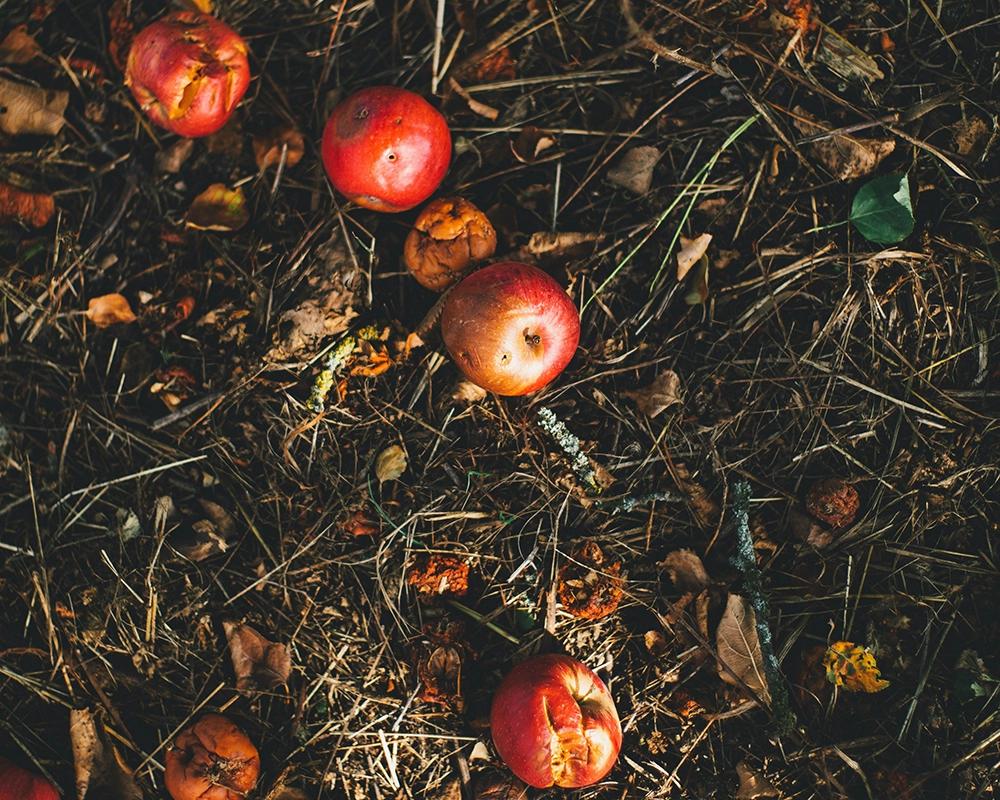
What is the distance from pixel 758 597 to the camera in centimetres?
267

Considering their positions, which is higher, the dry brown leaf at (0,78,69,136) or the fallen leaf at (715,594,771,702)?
the dry brown leaf at (0,78,69,136)

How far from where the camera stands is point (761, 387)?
8.96 feet

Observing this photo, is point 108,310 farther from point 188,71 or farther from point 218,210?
point 188,71

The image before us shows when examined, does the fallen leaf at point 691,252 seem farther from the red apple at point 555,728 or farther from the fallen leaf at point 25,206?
the fallen leaf at point 25,206

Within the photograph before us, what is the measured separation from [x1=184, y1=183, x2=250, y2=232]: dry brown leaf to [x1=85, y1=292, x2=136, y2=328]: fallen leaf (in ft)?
1.34

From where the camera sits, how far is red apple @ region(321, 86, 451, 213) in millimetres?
2486

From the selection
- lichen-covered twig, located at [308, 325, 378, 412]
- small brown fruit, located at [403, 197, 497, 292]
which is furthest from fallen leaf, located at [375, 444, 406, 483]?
small brown fruit, located at [403, 197, 497, 292]

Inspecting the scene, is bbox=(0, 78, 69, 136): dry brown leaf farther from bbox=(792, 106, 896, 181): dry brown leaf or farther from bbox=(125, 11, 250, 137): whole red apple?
bbox=(792, 106, 896, 181): dry brown leaf

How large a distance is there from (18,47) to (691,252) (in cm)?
276

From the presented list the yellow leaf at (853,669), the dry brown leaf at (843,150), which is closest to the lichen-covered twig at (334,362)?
the dry brown leaf at (843,150)

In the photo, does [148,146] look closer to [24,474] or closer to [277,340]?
[277,340]

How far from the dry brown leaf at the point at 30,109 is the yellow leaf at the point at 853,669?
359 cm

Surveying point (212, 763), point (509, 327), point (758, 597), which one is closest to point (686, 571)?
point (758, 597)

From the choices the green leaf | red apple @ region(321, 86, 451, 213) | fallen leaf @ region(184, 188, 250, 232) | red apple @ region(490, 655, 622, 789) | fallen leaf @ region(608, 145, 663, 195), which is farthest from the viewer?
fallen leaf @ region(184, 188, 250, 232)
